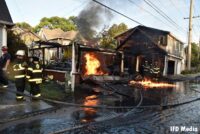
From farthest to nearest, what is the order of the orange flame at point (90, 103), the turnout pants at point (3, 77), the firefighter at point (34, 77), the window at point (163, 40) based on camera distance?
1. the window at point (163, 40)
2. the turnout pants at point (3, 77)
3. the firefighter at point (34, 77)
4. the orange flame at point (90, 103)

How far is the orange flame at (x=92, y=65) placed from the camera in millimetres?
20141

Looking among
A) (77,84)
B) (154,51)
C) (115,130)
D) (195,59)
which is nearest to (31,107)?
(115,130)

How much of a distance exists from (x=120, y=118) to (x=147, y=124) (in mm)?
910

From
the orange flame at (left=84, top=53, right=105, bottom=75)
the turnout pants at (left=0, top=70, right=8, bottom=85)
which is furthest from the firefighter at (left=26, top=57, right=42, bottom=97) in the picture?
the orange flame at (left=84, top=53, right=105, bottom=75)

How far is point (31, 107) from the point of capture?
344 inches

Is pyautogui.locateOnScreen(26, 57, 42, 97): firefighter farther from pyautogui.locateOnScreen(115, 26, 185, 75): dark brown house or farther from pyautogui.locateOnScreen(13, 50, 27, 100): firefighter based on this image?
Answer: pyautogui.locateOnScreen(115, 26, 185, 75): dark brown house

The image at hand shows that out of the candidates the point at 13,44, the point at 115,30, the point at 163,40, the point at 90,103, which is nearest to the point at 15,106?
the point at 90,103

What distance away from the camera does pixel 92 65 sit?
2062cm

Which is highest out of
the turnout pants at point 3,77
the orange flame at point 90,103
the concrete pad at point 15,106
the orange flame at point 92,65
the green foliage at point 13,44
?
the green foliage at point 13,44

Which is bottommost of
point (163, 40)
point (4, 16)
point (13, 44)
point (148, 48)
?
point (13, 44)

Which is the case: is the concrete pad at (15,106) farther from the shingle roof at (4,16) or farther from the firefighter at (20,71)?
the shingle roof at (4,16)

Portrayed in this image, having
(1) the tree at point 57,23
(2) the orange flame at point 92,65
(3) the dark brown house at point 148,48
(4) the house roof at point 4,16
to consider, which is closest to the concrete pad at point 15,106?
(4) the house roof at point 4,16

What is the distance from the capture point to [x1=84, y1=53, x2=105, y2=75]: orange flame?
2014 centimetres

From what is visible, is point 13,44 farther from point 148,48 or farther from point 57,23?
point 57,23
